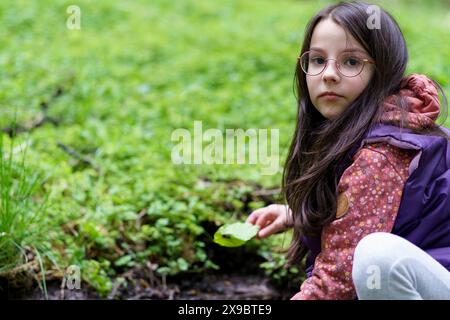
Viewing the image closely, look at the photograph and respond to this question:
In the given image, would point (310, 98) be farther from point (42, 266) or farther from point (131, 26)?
point (131, 26)

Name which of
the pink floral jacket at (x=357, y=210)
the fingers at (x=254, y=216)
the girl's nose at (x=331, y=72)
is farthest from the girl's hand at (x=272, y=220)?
the girl's nose at (x=331, y=72)

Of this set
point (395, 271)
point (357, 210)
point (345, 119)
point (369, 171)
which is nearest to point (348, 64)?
point (345, 119)

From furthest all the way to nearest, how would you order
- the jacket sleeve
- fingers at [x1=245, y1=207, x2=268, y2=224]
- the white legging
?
fingers at [x1=245, y1=207, x2=268, y2=224], the jacket sleeve, the white legging

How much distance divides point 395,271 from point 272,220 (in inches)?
29.9

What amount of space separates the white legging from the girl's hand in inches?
23.8

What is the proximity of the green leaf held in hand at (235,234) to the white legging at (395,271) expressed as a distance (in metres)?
0.62

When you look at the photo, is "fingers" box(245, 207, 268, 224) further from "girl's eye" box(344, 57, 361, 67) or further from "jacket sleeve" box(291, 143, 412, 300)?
"girl's eye" box(344, 57, 361, 67)

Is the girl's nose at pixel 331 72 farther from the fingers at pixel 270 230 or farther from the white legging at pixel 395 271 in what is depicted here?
the fingers at pixel 270 230

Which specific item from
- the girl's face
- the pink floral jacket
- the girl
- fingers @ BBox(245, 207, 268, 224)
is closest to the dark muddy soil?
fingers @ BBox(245, 207, 268, 224)

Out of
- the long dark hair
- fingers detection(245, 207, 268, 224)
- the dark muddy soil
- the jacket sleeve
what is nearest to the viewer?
the jacket sleeve

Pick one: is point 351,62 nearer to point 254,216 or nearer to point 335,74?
point 335,74

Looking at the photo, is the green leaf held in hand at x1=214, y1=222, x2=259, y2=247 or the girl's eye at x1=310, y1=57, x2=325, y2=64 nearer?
the girl's eye at x1=310, y1=57, x2=325, y2=64

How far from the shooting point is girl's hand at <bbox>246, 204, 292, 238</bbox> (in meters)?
2.28

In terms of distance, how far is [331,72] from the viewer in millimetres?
1910
